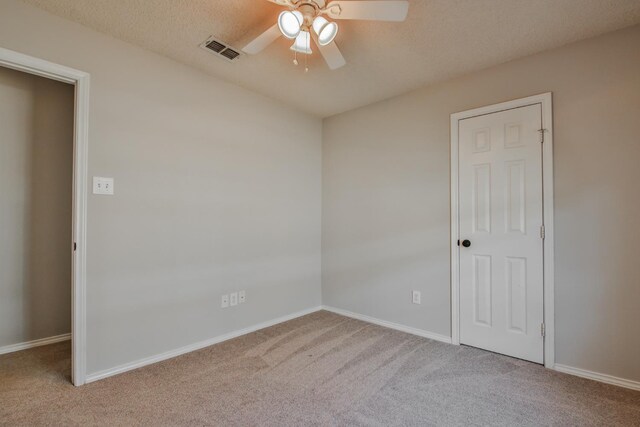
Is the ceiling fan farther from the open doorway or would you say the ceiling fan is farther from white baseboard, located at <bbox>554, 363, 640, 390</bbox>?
white baseboard, located at <bbox>554, 363, 640, 390</bbox>

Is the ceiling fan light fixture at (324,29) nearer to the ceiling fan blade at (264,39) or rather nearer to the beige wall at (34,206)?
the ceiling fan blade at (264,39)

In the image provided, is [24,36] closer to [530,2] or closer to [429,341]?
[530,2]

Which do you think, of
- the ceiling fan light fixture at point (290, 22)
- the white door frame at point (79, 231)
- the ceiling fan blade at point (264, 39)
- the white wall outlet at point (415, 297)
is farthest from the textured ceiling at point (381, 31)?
the white wall outlet at point (415, 297)

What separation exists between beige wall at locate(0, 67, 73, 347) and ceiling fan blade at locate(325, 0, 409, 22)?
2.66 metres

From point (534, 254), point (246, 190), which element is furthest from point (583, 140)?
point (246, 190)

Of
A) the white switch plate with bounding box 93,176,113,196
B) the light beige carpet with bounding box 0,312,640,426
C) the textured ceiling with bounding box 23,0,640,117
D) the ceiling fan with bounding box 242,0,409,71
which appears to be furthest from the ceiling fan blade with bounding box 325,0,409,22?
the light beige carpet with bounding box 0,312,640,426

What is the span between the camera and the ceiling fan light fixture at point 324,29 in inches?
66.5

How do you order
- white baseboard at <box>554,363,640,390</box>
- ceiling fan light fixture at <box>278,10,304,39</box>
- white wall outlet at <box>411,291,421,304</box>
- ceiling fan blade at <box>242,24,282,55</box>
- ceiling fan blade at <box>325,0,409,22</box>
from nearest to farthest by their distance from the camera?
ceiling fan blade at <box>325,0,409,22</box> < ceiling fan light fixture at <box>278,10,304,39</box> < ceiling fan blade at <box>242,24,282,55</box> < white baseboard at <box>554,363,640,390</box> < white wall outlet at <box>411,291,421,304</box>

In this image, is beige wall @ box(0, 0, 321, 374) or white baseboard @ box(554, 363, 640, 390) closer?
white baseboard @ box(554, 363, 640, 390)

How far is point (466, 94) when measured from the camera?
2.71m

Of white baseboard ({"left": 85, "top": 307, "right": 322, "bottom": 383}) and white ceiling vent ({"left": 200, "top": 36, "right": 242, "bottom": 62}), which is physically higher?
white ceiling vent ({"left": 200, "top": 36, "right": 242, "bottom": 62})

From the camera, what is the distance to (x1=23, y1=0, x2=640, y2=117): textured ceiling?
1849 mm

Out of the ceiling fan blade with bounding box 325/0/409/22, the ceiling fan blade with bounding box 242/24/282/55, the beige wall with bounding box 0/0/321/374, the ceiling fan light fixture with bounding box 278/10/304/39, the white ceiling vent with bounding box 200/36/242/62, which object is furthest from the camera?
the white ceiling vent with bounding box 200/36/242/62

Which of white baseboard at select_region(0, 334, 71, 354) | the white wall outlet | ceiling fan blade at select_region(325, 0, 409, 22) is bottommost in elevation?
white baseboard at select_region(0, 334, 71, 354)
